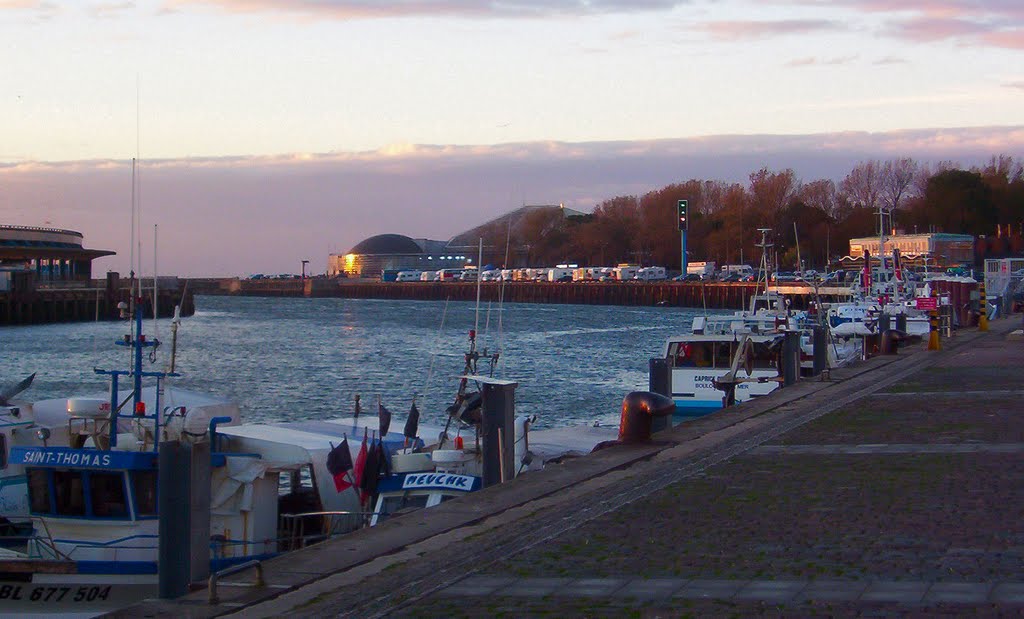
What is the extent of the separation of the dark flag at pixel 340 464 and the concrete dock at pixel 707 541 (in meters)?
3.76

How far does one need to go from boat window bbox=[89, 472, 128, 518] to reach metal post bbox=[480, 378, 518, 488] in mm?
4568

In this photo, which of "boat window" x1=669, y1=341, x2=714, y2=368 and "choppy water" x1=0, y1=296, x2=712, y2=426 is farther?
"choppy water" x1=0, y1=296, x2=712, y2=426

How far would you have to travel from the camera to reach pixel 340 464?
16.4 metres

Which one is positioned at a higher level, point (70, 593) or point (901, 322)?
point (901, 322)

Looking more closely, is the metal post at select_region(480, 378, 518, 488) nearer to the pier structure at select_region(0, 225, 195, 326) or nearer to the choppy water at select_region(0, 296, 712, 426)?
the choppy water at select_region(0, 296, 712, 426)

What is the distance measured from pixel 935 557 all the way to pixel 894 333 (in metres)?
25.4

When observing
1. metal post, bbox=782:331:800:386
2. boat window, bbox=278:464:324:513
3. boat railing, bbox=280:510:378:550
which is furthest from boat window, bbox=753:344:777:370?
boat railing, bbox=280:510:378:550

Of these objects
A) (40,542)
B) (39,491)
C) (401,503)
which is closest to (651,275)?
(401,503)

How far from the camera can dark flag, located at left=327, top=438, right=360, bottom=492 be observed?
16344mm

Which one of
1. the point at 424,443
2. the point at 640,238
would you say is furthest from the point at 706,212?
the point at 424,443

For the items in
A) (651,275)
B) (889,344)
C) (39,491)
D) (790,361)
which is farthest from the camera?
(651,275)

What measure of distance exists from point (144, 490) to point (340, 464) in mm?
2548

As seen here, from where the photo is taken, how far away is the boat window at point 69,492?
1529 cm

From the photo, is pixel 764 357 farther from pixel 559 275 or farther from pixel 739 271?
pixel 559 275
